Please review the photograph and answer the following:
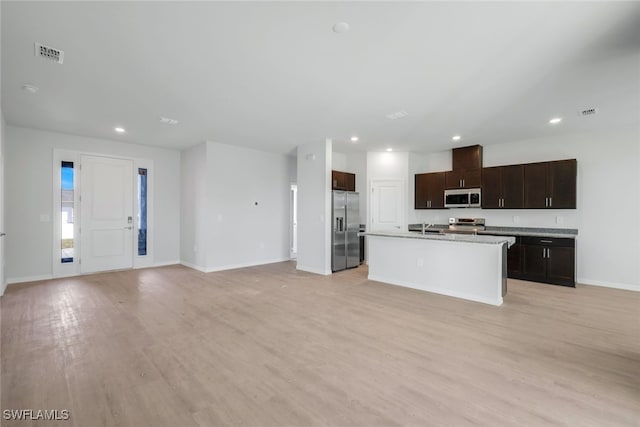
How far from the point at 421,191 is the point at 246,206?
4.17m

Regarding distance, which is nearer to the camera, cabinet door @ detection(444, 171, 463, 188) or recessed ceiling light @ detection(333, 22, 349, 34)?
recessed ceiling light @ detection(333, 22, 349, 34)

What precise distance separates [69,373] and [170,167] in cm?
525

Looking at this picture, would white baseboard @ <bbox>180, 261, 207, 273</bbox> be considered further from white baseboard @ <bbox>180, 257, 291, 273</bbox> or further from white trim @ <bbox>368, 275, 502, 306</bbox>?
white trim @ <bbox>368, 275, 502, 306</bbox>

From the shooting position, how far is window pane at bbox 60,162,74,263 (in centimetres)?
541

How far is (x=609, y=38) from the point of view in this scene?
2410 millimetres

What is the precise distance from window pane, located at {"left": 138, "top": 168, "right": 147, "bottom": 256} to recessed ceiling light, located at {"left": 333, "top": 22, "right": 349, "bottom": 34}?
5734mm

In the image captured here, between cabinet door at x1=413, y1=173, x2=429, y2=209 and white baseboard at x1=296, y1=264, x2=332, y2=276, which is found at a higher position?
cabinet door at x1=413, y1=173, x2=429, y2=209

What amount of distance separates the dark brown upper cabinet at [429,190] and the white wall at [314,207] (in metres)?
2.49

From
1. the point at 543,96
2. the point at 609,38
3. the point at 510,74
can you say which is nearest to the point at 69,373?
the point at 510,74

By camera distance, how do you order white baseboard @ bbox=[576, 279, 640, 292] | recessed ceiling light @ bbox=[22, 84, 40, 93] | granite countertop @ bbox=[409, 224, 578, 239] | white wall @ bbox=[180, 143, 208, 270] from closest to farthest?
recessed ceiling light @ bbox=[22, 84, 40, 93] → white baseboard @ bbox=[576, 279, 640, 292] → granite countertop @ bbox=[409, 224, 578, 239] → white wall @ bbox=[180, 143, 208, 270]

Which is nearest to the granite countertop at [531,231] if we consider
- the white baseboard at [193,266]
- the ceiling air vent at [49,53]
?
the white baseboard at [193,266]

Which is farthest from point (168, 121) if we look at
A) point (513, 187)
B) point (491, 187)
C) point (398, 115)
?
point (513, 187)

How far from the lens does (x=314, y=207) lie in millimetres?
5965

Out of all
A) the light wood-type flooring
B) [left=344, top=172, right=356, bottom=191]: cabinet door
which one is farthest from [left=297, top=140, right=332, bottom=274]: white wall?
the light wood-type flooring
